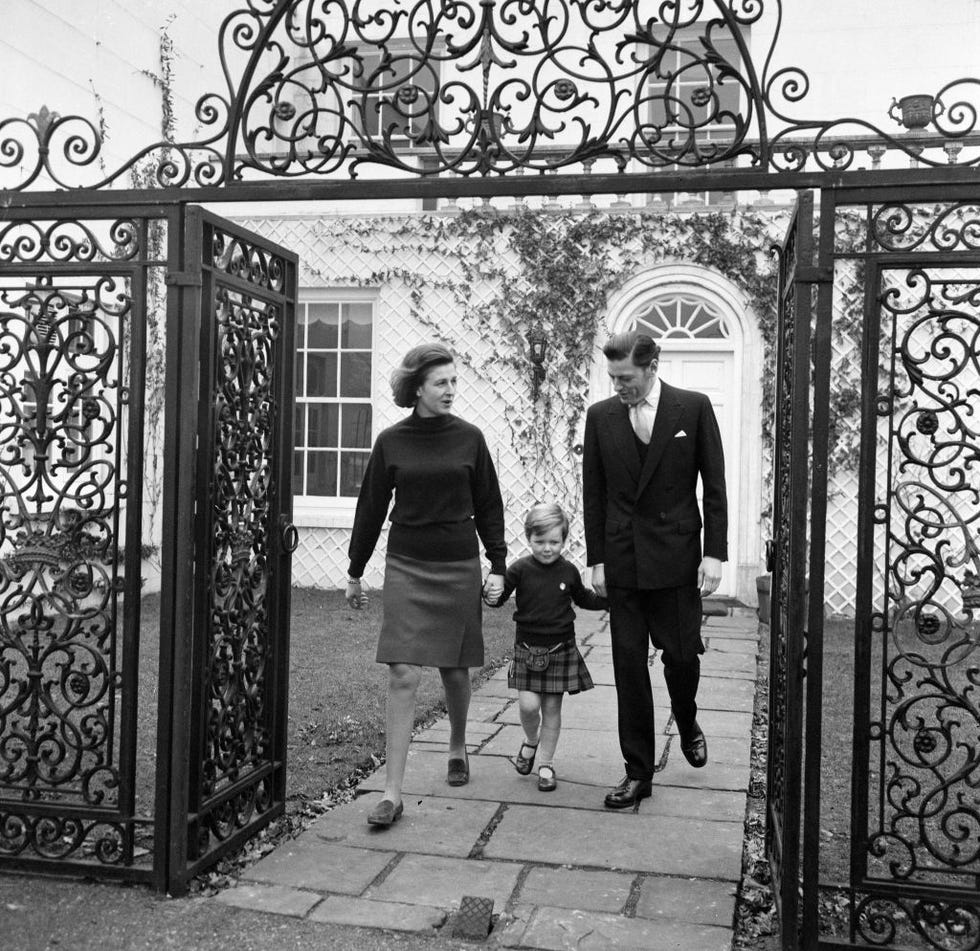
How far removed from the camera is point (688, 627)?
4492mm

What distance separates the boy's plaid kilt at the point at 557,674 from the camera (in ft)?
16.1

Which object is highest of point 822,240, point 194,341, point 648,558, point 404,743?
point 822,240

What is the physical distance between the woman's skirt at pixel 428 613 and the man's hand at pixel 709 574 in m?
0.86

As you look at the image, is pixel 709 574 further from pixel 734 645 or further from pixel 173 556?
pixel 734 645

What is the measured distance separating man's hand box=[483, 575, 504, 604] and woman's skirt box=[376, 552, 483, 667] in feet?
0.23

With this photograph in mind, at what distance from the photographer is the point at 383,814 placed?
4.29m

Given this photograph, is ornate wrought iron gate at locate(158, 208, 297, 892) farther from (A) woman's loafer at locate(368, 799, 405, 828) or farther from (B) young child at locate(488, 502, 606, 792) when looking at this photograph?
(B) young child at locate(488, 502, 606, 792)

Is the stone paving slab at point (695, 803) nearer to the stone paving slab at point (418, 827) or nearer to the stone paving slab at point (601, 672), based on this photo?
the stone paving slab at point (418, 827)

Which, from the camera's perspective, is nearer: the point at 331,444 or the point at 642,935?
the point at 642,935

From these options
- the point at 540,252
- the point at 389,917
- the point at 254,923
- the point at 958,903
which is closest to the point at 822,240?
the point at 958,903

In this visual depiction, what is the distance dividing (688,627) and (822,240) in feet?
5.60

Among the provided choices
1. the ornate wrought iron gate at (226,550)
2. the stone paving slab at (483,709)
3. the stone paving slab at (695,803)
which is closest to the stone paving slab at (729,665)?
the stone paving slab at (483,709)

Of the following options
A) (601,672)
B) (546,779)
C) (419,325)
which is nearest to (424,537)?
(546,779)

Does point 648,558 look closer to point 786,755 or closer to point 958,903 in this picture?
point 786,755
